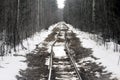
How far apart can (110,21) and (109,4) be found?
182cm

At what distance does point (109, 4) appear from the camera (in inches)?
1021

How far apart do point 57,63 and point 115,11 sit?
10.3 m

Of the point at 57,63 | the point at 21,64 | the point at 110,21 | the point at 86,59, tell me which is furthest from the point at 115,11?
the point at 21,64

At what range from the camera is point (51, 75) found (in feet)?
42.5

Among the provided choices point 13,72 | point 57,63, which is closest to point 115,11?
point 57,63

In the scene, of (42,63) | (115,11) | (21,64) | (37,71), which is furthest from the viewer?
(115,11)

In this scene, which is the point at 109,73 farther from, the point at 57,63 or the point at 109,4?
the point at 109,4

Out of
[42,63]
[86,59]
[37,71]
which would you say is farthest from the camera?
[86,59]

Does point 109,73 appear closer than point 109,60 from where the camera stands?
Yes

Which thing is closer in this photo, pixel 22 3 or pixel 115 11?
pixel 115 11

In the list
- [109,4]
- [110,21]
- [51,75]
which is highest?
[109,4]

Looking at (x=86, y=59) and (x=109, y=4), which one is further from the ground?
(x=109, y=4)

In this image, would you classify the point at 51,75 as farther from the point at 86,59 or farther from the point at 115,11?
the point at 115,11

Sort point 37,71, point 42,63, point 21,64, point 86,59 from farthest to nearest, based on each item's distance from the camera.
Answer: point 86,59 < point 42,63 < point 21,64 < point 37,71
